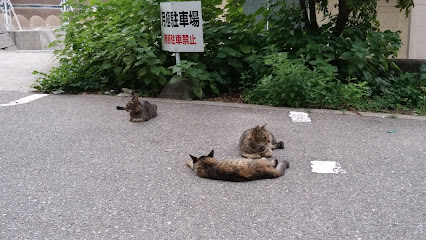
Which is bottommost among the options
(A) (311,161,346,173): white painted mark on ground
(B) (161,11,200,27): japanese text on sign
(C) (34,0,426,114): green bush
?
(A) (311,161,346,173): white painted mark on ground

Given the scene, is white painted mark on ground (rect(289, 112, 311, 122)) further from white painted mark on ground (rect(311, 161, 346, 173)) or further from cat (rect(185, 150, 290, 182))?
cat (rect(185, 150, 290, 182))

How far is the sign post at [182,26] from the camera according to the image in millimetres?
7022

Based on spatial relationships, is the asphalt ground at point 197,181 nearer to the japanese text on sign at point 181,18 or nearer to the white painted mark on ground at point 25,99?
the white painted mark on ground at point 25,99

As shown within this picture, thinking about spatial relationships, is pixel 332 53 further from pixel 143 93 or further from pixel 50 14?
pixel 50 14

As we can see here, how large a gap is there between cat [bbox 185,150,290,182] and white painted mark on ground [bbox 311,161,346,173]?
393 mm

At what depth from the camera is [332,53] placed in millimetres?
7367

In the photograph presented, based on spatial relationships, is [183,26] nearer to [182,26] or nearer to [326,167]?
[182,26]

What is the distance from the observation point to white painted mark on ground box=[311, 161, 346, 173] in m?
4.29

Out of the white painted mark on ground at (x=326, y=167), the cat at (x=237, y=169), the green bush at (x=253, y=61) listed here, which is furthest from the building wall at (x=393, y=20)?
the cat at (x=237, y=169)

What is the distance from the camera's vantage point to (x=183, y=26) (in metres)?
7.14

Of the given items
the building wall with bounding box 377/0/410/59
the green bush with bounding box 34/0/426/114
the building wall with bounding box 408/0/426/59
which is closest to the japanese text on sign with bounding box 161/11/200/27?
the green bush with bounding box 34/0/426/114

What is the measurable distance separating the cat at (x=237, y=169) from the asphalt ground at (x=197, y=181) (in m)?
0.07

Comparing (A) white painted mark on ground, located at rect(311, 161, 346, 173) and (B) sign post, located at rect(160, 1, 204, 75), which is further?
(B) sign post, located at rect(160, 1, 204, 75)

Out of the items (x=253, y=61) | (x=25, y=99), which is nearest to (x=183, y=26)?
(x=253, y=61)
